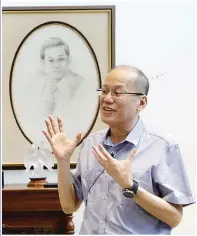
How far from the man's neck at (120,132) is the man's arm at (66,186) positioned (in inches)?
6.0

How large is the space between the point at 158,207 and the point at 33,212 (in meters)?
0.85

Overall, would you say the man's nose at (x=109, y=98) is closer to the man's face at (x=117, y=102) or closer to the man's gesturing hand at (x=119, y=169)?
the man's face at (x=117, y=102)

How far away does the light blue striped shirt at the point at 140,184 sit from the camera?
3.75ft

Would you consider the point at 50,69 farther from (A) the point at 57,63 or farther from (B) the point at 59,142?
(B) the point at 59,142

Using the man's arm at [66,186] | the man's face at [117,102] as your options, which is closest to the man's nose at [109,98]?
the man's face at [117,102]

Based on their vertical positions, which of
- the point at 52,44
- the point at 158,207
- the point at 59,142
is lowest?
the point at 158,207

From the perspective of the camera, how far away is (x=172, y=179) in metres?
1.14

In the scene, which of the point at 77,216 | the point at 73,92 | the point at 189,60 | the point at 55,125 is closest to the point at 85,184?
the point at 55,125

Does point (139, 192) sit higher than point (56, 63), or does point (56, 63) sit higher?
point (56, 63)

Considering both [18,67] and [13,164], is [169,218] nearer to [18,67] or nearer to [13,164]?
[13,164]

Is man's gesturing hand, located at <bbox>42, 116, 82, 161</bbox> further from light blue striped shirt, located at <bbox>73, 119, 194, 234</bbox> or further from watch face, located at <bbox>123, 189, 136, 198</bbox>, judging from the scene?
watch face, located at <bbox>123, 189, 136, 198</bbox>

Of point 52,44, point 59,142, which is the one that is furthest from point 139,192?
point 52,44

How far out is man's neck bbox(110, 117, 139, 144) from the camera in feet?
4.01

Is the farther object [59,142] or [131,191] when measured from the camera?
[59,142]
